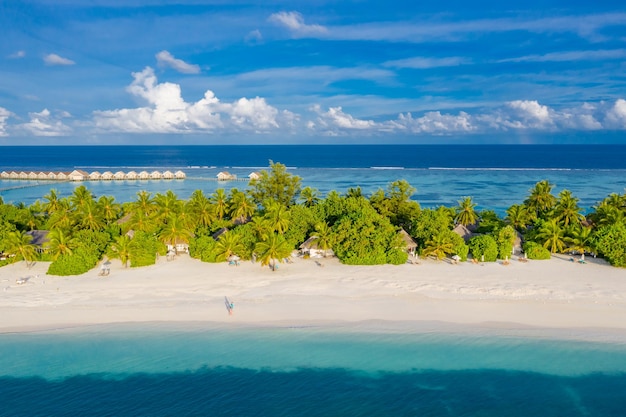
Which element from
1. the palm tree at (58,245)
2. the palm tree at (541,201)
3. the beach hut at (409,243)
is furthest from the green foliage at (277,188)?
the palm tree at (541,201)

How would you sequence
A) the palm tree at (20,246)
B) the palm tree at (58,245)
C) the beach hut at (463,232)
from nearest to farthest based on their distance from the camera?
the palm tree at (58,245) → the palm tree at (20,246) → the beach hut at (463,232)

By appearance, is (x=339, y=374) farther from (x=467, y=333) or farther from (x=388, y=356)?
(x=467, y=333)

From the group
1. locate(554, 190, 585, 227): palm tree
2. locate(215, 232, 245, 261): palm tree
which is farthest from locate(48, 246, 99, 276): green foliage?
locate(554, 190, 585, 227): palm tree

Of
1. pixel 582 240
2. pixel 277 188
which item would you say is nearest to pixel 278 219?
pixel 277 188

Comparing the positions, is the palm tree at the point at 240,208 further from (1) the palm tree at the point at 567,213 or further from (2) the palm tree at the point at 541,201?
(1) the palm tree at the point at 567,213

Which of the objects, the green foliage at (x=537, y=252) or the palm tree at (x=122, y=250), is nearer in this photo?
the palm tree at (x=122, y=250)

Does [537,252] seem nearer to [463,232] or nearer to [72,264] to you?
[463,232]

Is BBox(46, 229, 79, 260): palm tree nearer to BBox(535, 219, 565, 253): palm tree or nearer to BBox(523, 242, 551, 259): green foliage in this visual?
BBox(523, 242, 551, 259): green foliage
